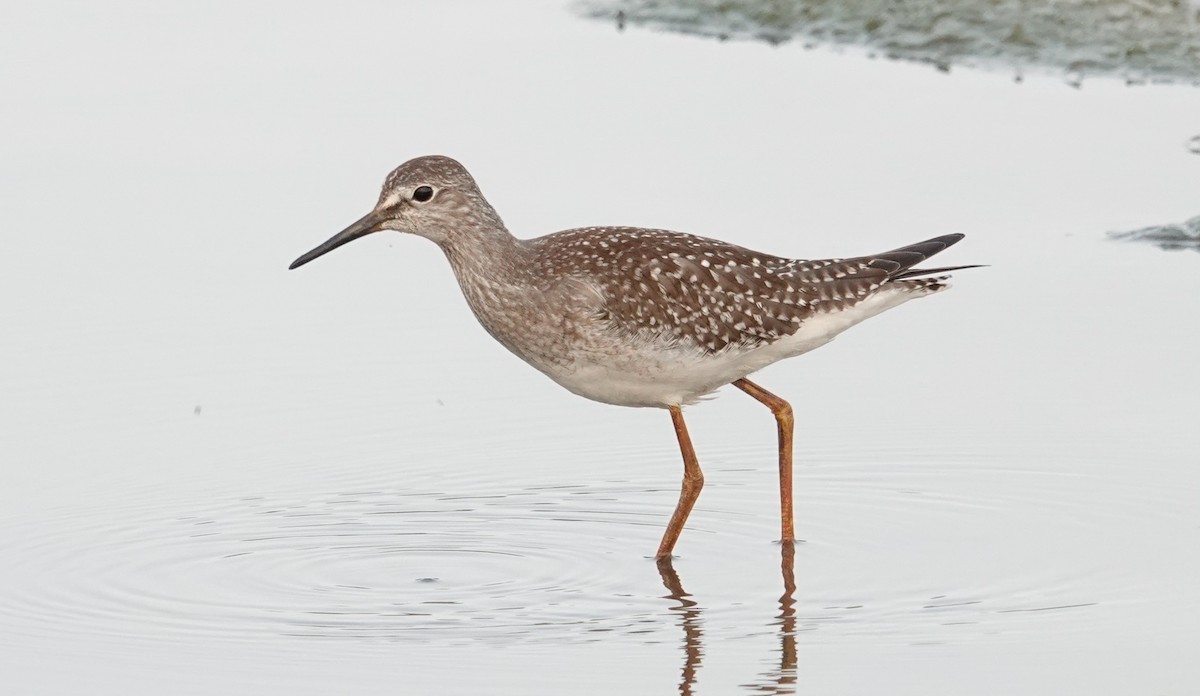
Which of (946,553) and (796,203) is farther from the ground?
(796,203)

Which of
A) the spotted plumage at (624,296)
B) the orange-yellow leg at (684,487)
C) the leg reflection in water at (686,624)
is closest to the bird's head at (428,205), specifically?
the spotted plumage at (624,296)

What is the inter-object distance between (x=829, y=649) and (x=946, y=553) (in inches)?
48.1

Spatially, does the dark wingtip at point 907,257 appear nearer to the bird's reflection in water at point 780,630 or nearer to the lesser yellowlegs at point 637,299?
the lesser yellowlegs at point 637,299

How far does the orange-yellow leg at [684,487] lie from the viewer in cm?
868

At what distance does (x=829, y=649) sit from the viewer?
730cm

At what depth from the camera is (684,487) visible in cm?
892

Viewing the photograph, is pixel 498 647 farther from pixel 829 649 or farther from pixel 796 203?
pixel 796 203

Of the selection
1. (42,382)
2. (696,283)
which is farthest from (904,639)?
(42,382)

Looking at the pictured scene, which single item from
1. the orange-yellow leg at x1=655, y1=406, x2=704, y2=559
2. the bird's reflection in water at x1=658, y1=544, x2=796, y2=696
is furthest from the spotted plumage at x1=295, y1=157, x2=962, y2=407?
the bird's reflection in water at x1=658, y1=544, x2=796, y2=696

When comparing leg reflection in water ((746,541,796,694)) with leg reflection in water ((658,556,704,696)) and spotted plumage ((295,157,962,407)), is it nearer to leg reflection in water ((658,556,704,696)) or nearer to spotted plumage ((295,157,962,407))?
leg reflection in water ((658,556,704,696))

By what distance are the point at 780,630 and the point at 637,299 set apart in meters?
1.95

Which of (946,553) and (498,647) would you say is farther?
(946,553)

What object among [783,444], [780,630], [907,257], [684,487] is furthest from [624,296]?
[780,630]

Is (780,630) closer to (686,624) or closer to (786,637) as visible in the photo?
(786,637)
